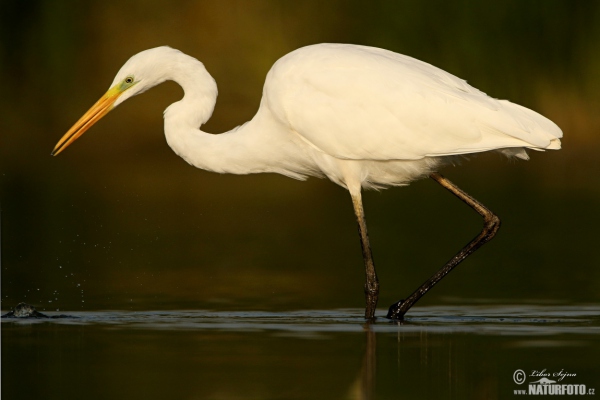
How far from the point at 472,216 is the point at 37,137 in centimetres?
853

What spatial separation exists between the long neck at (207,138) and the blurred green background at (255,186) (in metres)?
0.92

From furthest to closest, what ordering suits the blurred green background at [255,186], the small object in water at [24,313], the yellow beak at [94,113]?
1. the blurred green background at [255,186]
2. the yellow beak at [94,113]
3. the small object in water at [24,313]

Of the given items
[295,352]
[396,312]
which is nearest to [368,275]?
[396,312]

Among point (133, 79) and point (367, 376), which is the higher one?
point (133, 79)

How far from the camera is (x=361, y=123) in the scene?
26.7ft

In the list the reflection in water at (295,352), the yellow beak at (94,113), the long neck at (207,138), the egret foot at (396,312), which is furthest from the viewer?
the yellow beak at (94,113)

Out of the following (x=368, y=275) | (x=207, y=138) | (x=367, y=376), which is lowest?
(x=367, y=376)

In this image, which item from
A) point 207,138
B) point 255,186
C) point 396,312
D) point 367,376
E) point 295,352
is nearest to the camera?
point 367,376

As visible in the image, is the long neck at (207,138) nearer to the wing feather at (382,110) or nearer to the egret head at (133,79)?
the egret head at (133,79)

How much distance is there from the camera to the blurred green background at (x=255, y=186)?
365 inches

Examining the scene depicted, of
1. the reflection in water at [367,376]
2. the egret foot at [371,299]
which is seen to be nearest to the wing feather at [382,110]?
the egret foot at [371,299]

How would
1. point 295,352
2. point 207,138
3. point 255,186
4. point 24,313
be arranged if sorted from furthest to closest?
1. point 255,186
2. point 207,138
3. point 24,313
4. point 295,352

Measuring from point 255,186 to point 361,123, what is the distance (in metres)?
8.41

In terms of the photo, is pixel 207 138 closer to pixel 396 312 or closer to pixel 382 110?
pixel 382 110
